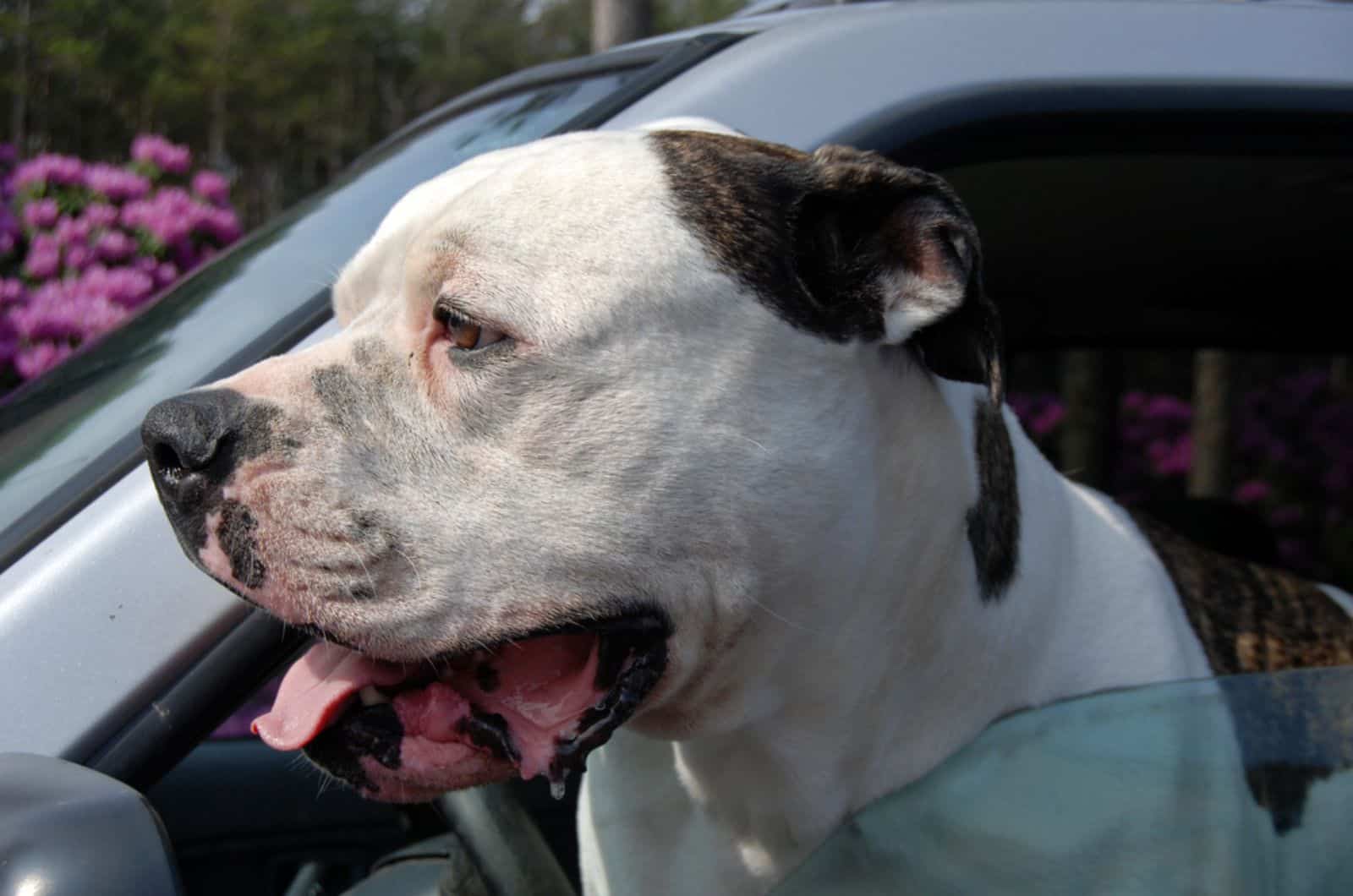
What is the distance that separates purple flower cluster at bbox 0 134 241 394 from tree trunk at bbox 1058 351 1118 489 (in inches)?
155

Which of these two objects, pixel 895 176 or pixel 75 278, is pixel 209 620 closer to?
pixel 895 176

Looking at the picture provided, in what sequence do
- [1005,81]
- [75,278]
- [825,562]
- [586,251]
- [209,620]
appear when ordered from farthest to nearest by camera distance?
[75,278] → [1005,81] → [825,562] → [586,251] → [209,620]

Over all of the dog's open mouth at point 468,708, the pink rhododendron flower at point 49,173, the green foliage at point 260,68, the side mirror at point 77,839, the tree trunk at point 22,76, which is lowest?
the green foliage at point 260,68

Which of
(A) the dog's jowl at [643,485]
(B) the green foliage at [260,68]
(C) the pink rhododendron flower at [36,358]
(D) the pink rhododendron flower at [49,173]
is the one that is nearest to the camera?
(A) the dog's jowl at [643,485]

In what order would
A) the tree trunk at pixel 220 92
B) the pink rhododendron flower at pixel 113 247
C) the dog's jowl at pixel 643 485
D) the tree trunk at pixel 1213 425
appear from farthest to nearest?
1. the tree trunk at pixel 220 92
2. the tree trunk at pixel 1213 425
3. the pink rhododendron flower at pixel 113 247
4. the dog's jowl at pixel 643 485

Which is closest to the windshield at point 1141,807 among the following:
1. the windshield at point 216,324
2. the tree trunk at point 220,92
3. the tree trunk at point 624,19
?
the windshield at point 216,324

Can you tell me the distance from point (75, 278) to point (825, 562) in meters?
2.75

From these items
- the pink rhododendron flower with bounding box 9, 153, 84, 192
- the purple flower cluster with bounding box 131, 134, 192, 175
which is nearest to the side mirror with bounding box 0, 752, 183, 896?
the pink rhododendron flower with bounding box 9, 153, 84, 192

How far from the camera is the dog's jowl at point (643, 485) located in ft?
5.32

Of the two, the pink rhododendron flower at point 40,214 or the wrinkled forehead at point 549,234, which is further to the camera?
the pink rhododendron flower at point 40,214

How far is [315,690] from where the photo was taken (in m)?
1.72

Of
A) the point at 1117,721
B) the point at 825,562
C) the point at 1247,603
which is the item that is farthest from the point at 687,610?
the point at 1247,603

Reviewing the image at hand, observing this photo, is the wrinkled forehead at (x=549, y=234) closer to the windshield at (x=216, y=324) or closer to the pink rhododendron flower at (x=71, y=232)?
the windshield at (x=216, y=324)

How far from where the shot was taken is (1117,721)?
1609 millimetres
